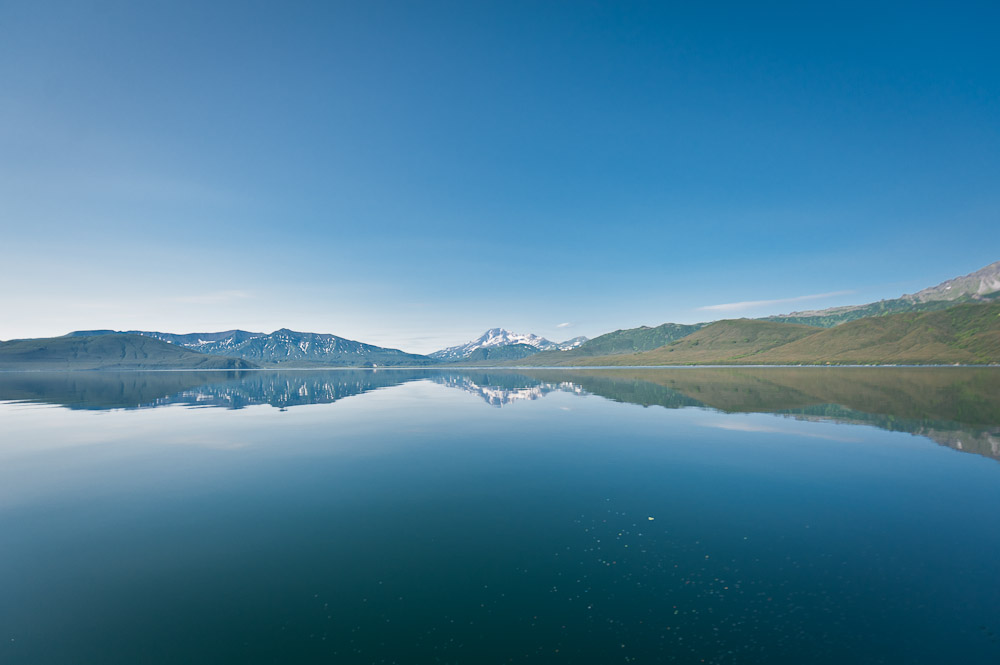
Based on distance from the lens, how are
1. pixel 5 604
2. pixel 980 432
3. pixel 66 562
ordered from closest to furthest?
pixel 5 604 → pixel 66 562 → pixel 980 432

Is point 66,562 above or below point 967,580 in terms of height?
above

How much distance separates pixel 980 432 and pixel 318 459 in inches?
2470

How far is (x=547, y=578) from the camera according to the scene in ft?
49.2

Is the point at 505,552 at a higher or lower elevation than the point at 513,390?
higher

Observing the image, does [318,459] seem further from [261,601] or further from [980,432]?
[980,432]

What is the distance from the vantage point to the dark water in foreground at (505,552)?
11.7 m

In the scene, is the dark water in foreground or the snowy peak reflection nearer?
the dark water in foreground

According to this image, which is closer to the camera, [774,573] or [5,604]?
[5,604]

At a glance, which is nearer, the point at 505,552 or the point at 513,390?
the point at 505,552

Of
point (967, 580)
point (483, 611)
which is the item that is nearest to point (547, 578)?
point (483, 611)

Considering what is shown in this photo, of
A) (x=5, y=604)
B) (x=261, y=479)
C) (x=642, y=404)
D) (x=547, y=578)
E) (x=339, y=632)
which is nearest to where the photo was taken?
(x=339, y=632)

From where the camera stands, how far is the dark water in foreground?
38.5ft

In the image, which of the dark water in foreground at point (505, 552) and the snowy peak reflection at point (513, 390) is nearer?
the dark water in foreground at point (505, 552)

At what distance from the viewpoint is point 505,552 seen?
1709cm
